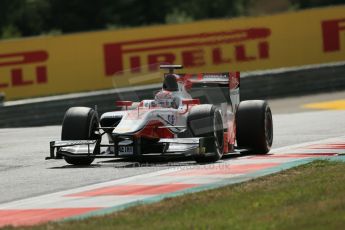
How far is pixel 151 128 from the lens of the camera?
1423 centimetres

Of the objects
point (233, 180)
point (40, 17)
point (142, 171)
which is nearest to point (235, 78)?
point (142, 171)

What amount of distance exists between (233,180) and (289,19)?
1993 cm

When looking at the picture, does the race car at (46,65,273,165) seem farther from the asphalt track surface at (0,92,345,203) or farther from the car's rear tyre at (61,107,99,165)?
the asphalt track surface at (0,92,345,203)

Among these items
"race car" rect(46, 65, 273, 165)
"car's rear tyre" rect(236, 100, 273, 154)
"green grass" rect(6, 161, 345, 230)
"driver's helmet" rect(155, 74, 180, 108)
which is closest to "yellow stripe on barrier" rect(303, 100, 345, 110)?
"race car" rect(46, 65, 273, 165)

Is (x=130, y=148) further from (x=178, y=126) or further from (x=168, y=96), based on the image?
(x=168, y=96)

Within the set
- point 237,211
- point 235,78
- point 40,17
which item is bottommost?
point 237,211

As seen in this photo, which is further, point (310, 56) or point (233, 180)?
point (310, 56)

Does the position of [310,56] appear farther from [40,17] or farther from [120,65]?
[40,17]

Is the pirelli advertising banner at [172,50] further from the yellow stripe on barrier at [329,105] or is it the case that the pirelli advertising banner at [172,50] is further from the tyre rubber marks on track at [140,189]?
the tyre rubber marks on track at [140,189]

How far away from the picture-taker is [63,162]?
50.6 ft

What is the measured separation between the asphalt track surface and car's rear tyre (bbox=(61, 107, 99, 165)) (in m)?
0.17

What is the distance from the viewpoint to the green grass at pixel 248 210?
859cm

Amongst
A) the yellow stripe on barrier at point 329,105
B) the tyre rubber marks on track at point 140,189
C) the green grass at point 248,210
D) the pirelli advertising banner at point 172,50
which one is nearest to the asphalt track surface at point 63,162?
the yellow stripe on barrier at point 329,105

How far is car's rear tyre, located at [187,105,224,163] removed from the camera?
550 inches
